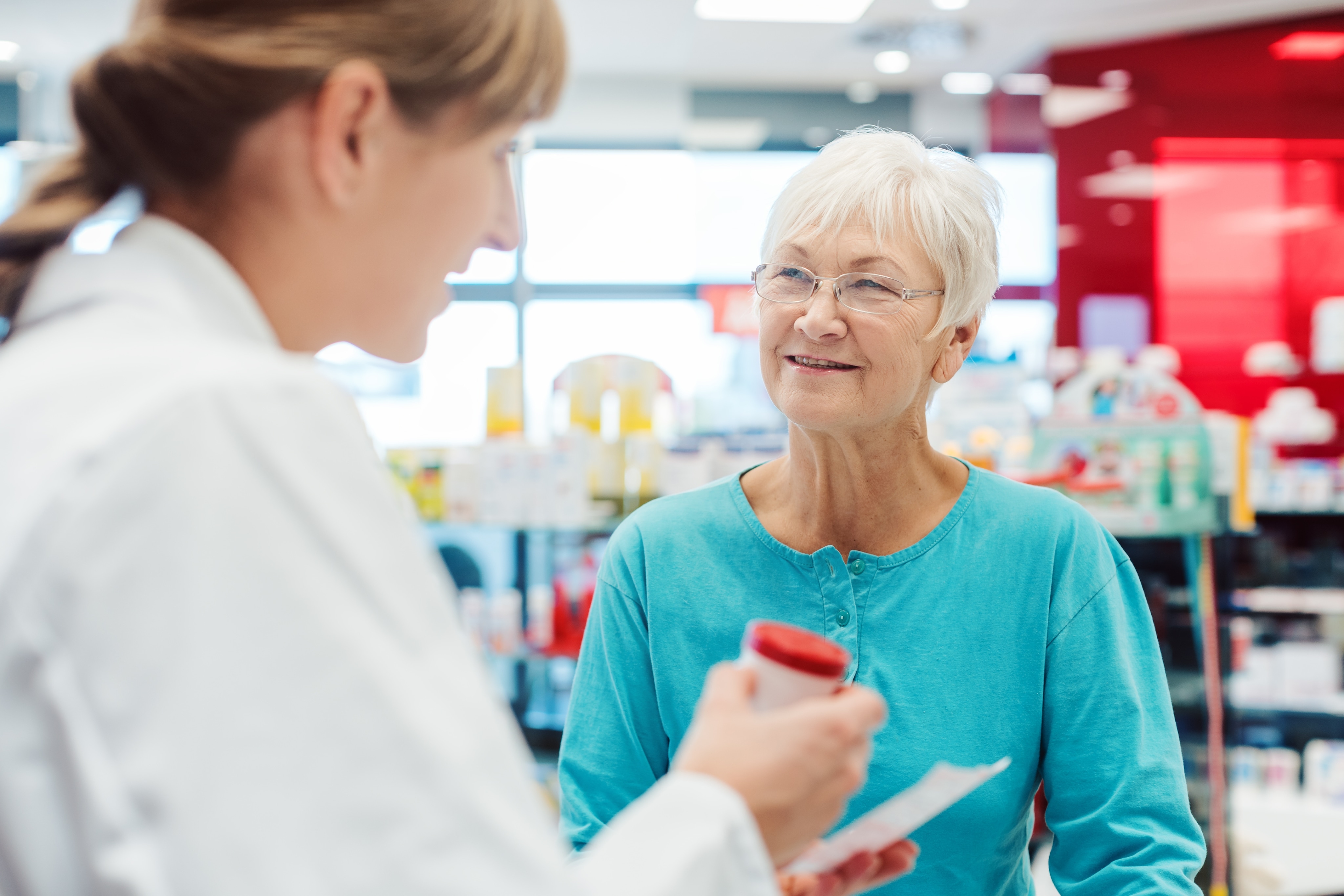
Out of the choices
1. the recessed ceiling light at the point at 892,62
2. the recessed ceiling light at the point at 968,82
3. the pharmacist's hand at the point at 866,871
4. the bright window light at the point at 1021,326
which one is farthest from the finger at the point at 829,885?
the recessed ceiling light at the point at 968,82

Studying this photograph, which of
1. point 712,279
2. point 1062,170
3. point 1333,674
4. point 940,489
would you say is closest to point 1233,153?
point 1062,170

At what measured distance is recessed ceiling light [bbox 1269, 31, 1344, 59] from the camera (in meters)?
5.83

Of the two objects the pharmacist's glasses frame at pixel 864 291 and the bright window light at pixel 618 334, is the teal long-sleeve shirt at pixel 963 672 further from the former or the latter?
the bright window light at pixel 618 334

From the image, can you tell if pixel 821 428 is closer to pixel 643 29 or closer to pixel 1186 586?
pixel 1186 586

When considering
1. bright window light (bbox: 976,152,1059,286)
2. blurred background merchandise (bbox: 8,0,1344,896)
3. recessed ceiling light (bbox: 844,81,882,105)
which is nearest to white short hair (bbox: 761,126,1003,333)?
blurred background merchandise (bbox: 8,0,1344,896)

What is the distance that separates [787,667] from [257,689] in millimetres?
422

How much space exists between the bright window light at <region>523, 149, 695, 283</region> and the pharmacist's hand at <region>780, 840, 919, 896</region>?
7074 mm

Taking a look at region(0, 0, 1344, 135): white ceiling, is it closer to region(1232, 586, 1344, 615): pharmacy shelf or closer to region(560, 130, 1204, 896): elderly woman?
region(1232, 586, 1344, 615): pharmacy shelf

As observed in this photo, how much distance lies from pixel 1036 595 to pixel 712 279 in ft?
21.5

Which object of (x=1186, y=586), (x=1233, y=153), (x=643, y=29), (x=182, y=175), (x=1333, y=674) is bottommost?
(x=1333, y=674)

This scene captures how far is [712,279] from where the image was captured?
7.82 meters

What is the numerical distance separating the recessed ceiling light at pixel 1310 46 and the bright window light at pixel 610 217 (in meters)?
3.86

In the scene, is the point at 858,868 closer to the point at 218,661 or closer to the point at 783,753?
the point at 783,753

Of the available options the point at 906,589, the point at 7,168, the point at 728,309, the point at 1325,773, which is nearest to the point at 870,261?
the point at 906,589
